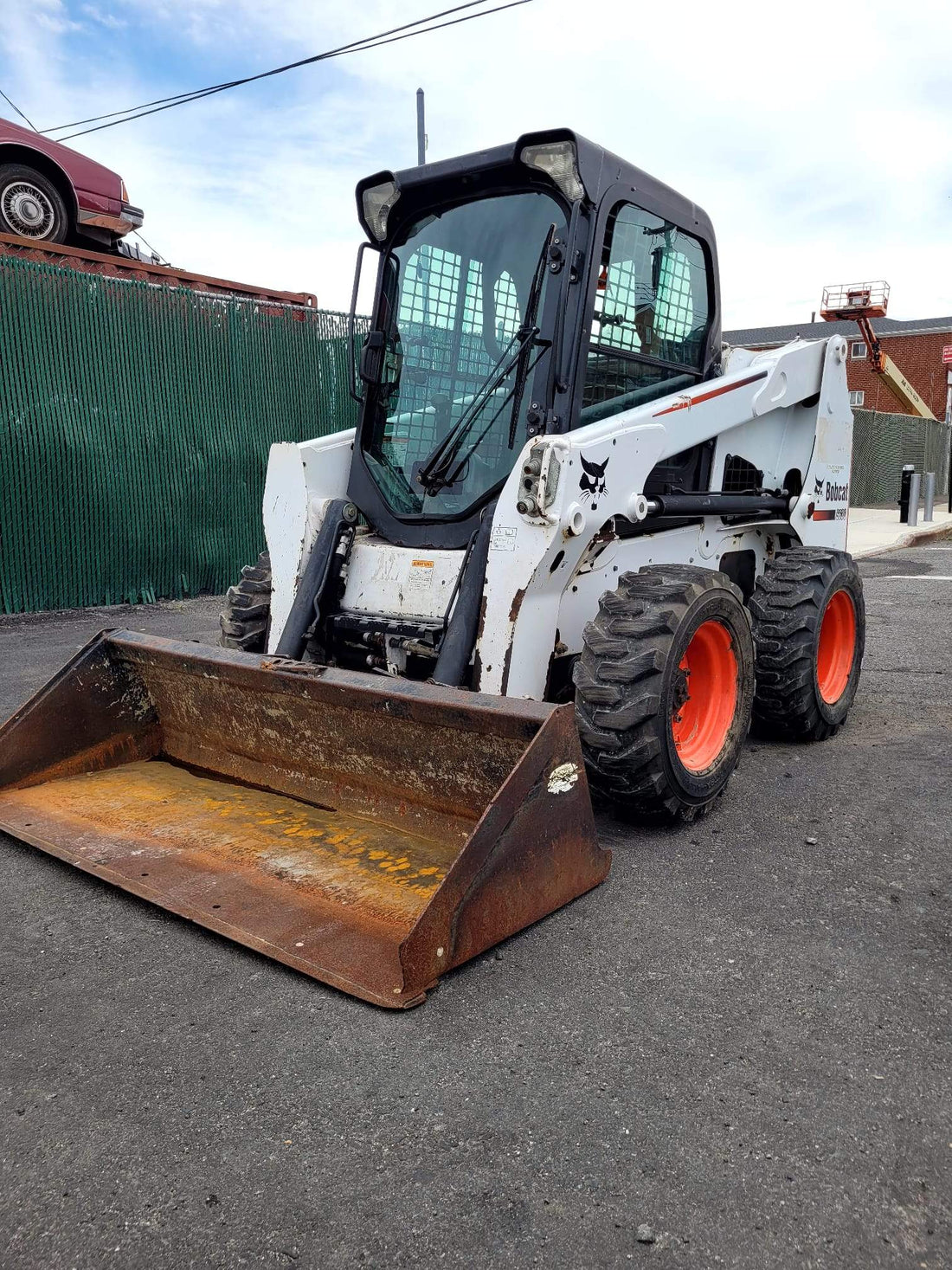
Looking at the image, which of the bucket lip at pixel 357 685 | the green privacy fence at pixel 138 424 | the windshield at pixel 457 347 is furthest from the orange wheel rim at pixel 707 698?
the green privacy fence at pixel 138 424

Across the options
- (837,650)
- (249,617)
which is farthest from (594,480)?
(837,650)

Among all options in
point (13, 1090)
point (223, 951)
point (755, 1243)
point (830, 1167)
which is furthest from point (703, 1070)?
point (13, 1090)

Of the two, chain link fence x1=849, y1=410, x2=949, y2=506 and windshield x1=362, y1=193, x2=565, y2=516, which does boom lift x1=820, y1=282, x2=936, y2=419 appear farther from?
windshield x1=362, y1=193, x2=565, y2=516

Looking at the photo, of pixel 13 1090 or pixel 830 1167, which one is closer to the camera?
pixel 830 1167

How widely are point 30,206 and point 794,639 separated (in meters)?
8.60

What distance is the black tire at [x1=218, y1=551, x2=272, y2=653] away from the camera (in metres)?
4.90

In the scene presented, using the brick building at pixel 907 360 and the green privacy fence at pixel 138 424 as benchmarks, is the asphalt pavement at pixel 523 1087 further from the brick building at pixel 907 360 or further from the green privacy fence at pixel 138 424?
the brick building at pixel 907 360

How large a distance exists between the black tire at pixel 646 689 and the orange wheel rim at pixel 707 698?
8 centimetres

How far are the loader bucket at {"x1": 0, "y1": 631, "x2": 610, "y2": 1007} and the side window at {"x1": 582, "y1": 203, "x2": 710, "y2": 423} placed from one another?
5.29 feet

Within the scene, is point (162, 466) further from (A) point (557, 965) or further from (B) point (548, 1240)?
(B) point (548, 1240)

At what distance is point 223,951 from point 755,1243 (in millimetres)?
1746

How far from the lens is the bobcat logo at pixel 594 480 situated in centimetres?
373

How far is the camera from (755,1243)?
1.92 meters

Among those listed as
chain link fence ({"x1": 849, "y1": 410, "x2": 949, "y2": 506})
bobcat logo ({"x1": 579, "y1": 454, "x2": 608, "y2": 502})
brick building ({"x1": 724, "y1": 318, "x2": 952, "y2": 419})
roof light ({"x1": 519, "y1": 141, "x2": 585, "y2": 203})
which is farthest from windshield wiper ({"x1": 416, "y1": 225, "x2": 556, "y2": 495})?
brick building ({"x1": 724, "y1": 318, "x2": 952, "y2": 419})
